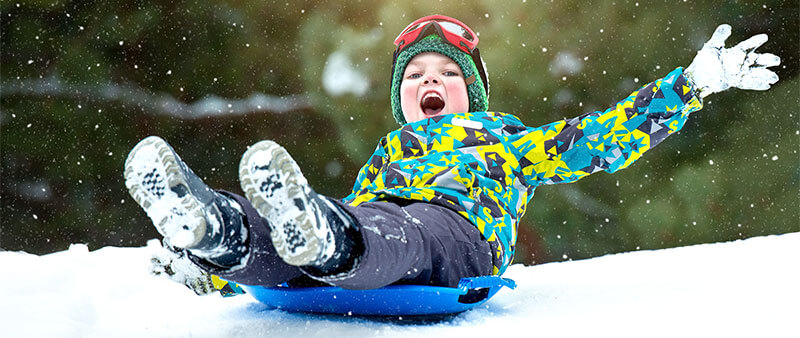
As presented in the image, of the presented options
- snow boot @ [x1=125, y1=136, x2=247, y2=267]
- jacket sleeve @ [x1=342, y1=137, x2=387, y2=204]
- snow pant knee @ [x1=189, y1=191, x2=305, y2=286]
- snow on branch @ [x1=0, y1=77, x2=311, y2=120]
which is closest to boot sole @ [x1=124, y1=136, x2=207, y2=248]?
snow boot @ [x1=125, y1=136, x2=247, y2=267]

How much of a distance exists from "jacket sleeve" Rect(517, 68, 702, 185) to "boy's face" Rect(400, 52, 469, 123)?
14.4 inches

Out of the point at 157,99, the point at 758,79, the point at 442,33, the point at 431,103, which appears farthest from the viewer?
the point at 157,99

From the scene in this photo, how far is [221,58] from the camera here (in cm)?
558

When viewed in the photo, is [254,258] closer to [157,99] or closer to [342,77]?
[342,77]

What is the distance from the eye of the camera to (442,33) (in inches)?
84.1

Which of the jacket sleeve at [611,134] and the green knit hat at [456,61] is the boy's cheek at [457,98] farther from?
the jacket sleeve at [611,134]

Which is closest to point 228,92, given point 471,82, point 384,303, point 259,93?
point 259,93

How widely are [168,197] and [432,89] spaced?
1.23 metres

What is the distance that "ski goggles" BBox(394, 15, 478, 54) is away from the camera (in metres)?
2.14

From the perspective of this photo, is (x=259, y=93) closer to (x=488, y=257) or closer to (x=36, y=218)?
(x=36, y=218)

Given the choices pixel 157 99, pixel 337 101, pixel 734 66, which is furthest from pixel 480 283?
pixel 157 99

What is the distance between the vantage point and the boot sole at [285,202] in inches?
36.1

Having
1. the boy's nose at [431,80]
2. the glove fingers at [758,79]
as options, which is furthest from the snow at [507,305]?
the boy's nose at [431,80]

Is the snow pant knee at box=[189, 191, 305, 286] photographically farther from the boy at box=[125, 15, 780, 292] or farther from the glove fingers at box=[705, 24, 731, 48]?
the glove fingers at box=[705, 24, 731, 48]
